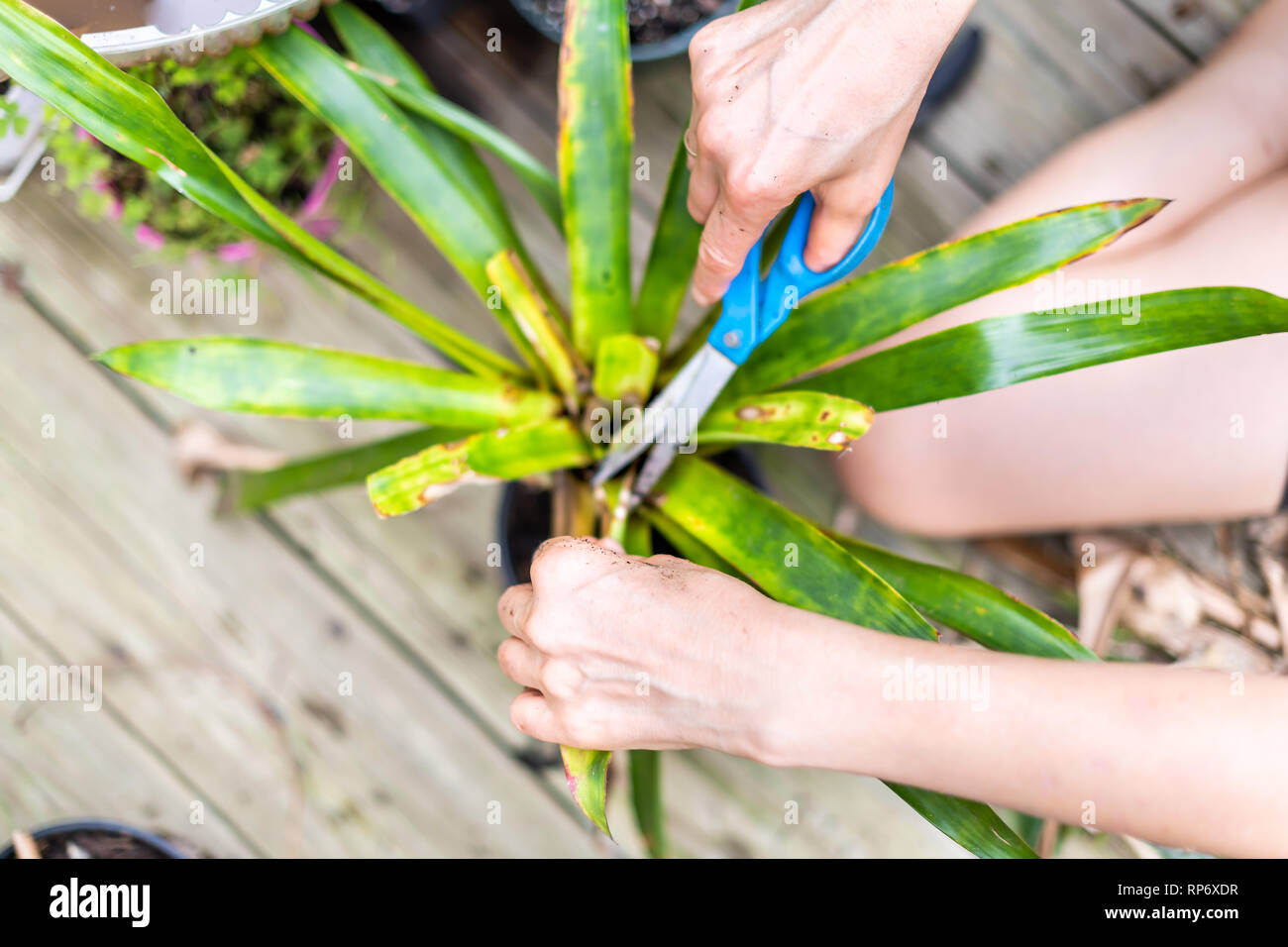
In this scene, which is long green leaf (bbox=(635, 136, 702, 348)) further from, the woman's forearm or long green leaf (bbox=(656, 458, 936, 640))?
the woman's forearm

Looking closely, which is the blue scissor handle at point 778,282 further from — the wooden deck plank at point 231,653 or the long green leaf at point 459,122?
the wooden deck plank at point 231,653

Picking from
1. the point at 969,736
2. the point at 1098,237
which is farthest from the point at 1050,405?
the point at 969,736

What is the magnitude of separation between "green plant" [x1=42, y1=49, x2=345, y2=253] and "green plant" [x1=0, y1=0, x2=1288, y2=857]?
0.21 meters

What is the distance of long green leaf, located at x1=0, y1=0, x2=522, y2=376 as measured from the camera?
465 millimetres

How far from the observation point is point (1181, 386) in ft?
2.54

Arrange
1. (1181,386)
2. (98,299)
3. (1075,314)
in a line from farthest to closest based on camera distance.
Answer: (98,299) < (1181,386) < (1075,314)

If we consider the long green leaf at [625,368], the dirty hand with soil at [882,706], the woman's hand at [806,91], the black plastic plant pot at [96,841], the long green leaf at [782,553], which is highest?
the woman's hand at [806,91]

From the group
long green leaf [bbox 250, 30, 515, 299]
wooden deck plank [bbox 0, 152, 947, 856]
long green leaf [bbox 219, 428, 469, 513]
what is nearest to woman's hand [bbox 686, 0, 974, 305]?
long green leaf [bbox 250, 30, 515, 299]

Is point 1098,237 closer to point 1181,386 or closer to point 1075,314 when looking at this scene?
point 1075,314

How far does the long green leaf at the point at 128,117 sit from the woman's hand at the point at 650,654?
0.30 m

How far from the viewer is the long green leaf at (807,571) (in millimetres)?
541

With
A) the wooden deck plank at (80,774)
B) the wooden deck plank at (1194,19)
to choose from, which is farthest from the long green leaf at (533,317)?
the wooden deck plank at (1194,19)

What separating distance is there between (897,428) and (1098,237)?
37 centimetres

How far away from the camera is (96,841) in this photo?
2.75 feet
